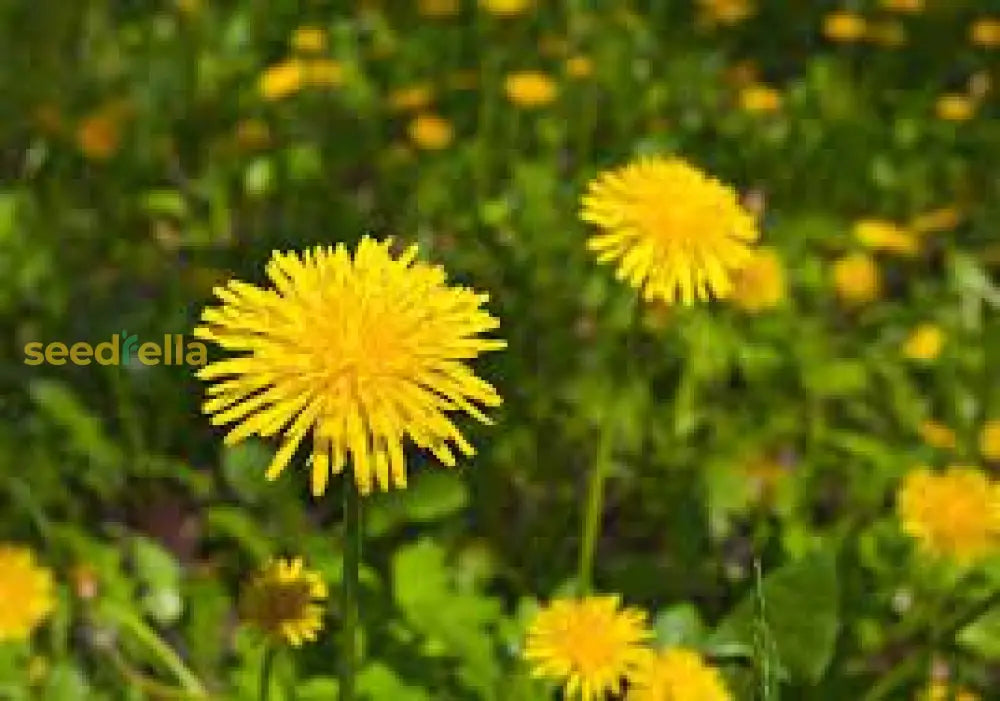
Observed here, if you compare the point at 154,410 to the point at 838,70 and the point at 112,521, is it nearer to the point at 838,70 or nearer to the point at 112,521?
the point at 112,521

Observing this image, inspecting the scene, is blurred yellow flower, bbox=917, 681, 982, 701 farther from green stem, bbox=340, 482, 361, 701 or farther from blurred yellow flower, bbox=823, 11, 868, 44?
blurred yellow flower, bbox=823, 11, 868, 44

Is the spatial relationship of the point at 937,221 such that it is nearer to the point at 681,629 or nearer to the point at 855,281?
the point at 855,281

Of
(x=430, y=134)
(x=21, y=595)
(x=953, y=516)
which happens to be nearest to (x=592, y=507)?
(x=953, y=516)

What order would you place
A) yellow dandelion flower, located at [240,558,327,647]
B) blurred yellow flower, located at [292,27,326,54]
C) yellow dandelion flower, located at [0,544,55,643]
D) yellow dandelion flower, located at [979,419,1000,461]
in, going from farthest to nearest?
1. blurred yellow flower, located at [292,27,326,54]
2. yellow dandelion flower, located at [979,419,1000,461]
3. yellow dandelion flower, located at [0,544,55,643]
4. yellow dandelion flower, located at [240,558,327,647]

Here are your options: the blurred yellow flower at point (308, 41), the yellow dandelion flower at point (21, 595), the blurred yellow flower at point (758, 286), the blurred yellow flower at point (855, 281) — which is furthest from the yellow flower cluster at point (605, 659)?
the blurred yellow flower at point (308, 41)

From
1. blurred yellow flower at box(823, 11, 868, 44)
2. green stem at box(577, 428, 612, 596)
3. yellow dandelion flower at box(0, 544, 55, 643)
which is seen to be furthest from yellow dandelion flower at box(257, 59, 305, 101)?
green stem at box(577, 428, 612, 596)
